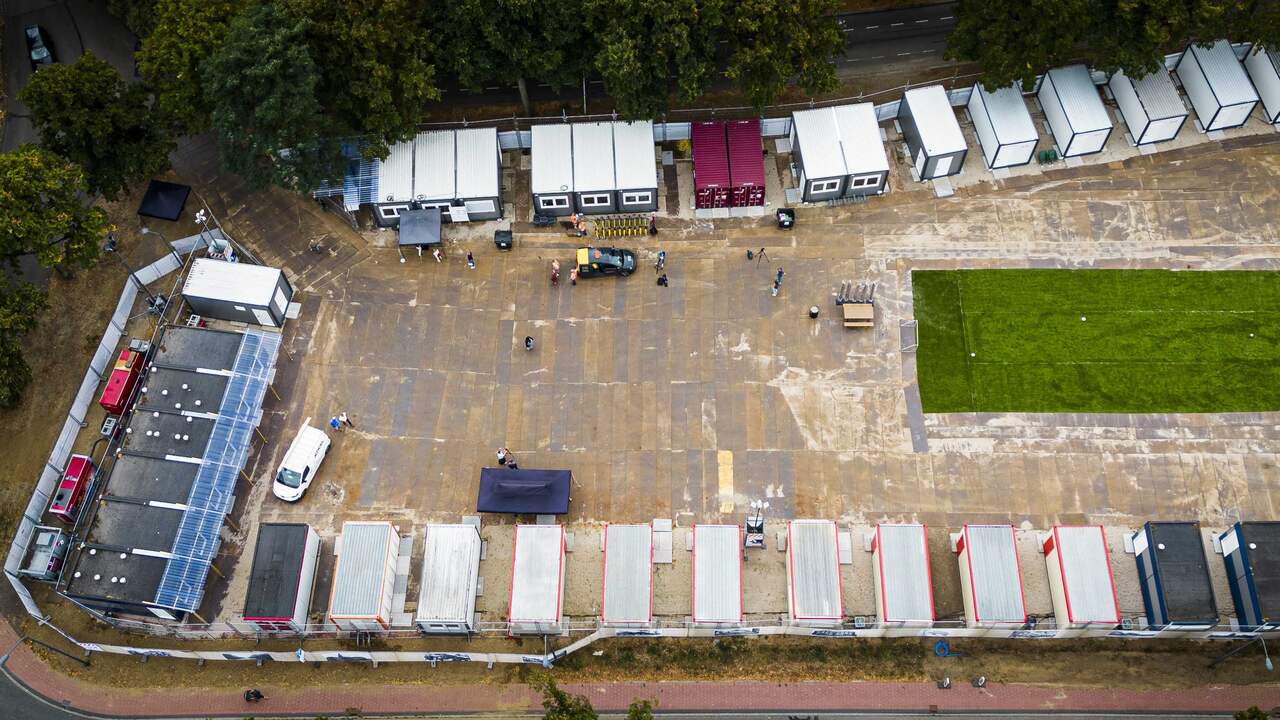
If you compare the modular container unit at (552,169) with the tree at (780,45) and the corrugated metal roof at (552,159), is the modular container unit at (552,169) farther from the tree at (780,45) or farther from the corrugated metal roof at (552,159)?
the tree at (780,45)

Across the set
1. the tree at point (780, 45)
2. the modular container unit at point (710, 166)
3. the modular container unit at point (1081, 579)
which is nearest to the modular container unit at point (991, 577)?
the modular container unit at point (1081, 579)

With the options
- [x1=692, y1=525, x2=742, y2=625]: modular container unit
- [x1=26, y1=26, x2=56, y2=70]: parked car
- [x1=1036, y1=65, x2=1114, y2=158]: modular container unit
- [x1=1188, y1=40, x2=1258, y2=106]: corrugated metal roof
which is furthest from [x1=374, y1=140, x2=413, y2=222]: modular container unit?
[x1=1188, y1=40, x2=1258, y2=106]: corrugated metal roof

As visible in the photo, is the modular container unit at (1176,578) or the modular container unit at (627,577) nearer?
the modular container unit at (1176,578)

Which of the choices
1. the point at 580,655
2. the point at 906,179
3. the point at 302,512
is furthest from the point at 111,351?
the point at 906,179

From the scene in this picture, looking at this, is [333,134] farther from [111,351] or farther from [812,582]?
[812,582]

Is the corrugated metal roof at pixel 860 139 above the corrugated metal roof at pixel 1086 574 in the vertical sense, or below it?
above

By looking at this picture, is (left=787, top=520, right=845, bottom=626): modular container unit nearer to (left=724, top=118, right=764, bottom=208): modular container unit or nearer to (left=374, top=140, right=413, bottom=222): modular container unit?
(left=724, top=118, right=764, bottom=208): modular container unit

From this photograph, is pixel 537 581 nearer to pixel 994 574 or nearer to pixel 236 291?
pixel 994 574
